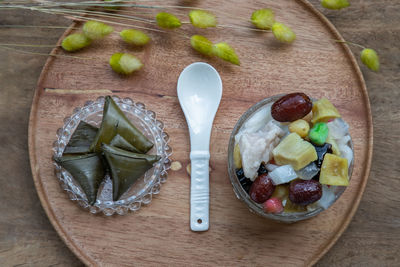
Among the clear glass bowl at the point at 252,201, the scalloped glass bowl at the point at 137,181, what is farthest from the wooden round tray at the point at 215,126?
the clear glass bowl at the point at 252,201

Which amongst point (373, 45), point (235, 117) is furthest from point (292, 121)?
point (373, 45)

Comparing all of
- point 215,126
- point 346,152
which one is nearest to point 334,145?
point 346,152

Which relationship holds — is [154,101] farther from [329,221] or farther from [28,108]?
[329,221]

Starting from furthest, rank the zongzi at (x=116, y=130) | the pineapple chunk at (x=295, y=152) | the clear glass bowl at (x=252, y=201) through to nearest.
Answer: the zongzi at (x=116, y=130) → the clear glass bowl at (x=252, y=201) → the pineapple chunk at (x=295, y=152)

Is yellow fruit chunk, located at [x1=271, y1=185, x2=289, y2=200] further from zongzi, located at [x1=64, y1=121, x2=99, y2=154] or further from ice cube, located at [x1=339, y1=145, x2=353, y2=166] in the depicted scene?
zongzi, located at [x1=64, y1=121, x2=99, y2=154]

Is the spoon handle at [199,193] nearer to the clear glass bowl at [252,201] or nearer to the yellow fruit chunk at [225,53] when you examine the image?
the clear glass bowl at [252,201]

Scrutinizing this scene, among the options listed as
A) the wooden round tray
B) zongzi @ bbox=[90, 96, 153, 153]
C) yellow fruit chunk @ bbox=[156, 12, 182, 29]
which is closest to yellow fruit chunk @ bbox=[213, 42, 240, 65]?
the wooden round tray
